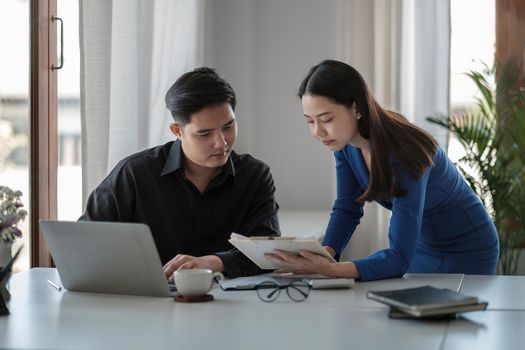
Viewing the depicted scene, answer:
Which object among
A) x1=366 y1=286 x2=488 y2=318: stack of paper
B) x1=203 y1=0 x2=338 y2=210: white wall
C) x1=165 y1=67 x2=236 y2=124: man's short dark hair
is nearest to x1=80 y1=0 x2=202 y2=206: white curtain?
x1=203 y1=0 x2=338 y2=210: white wall

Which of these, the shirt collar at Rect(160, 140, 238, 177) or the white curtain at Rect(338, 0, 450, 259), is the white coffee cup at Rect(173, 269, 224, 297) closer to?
the shirt collar at Rect(160, 140, 238, 177)

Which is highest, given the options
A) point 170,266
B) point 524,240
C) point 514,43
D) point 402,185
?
point 514,43

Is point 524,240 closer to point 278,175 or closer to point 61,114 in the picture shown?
point 278,175

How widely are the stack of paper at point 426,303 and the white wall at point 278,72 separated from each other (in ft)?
10.8

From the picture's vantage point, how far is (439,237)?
2.77 metres

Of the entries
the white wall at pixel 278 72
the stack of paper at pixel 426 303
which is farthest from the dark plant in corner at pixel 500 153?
the stack of paper at pixel 426 303

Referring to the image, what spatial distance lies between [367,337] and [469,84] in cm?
353

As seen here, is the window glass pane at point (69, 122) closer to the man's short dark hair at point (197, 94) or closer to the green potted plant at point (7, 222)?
the man's short dark hair at point (197, 94)

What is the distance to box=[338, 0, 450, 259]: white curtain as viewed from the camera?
4844 millimetres

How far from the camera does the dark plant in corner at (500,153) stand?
14.4ft

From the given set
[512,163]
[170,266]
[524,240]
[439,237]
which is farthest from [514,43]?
[170,266]

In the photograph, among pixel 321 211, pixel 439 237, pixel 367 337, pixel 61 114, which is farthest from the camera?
pixel 321 211

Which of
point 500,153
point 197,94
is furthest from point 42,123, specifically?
point 500,153

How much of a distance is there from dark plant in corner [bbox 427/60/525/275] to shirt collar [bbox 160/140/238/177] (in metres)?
1.96
